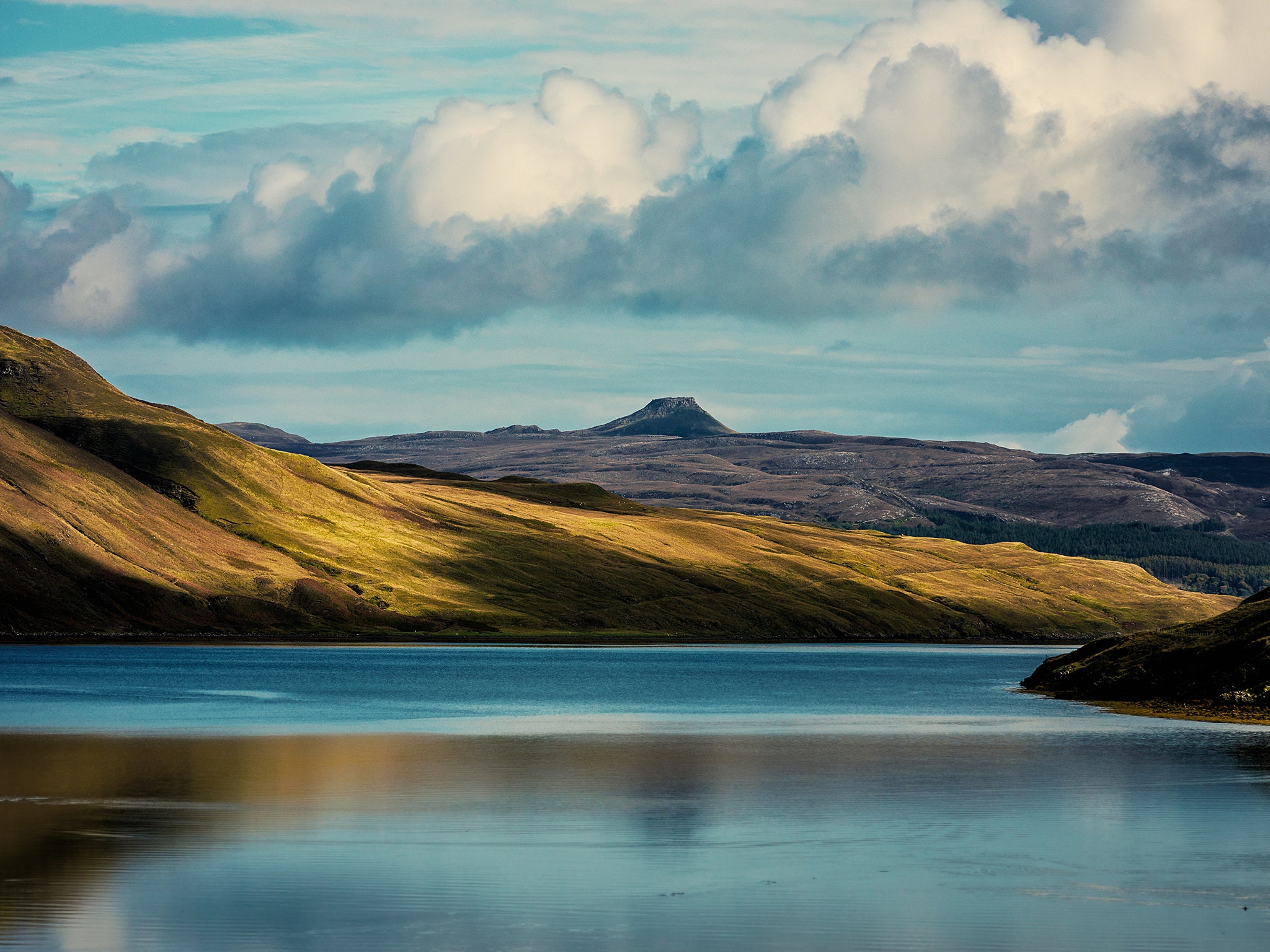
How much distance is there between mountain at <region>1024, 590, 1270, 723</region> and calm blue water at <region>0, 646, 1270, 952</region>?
6.91m

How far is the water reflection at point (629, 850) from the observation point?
27.1 m

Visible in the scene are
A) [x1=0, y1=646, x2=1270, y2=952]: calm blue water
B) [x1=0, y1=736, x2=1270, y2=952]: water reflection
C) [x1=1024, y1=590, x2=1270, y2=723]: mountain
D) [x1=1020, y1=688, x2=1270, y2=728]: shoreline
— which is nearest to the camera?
[x1=0, y1=736, x2=1270, y2=952]: water reflection

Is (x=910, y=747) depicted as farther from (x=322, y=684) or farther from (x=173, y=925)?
(x=322, y=684)

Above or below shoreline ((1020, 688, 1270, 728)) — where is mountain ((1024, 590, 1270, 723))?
above

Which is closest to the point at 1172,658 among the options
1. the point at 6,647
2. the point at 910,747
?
the point at 910,747

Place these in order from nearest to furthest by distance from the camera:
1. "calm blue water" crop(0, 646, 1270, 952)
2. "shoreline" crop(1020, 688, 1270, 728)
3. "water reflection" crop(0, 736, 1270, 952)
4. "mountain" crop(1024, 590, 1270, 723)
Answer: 1. "water reflection" crop(0, 736, 1270, 952)
2. "calm blue water" crop(0, 646, 1270, 952)
3. "shoreline" crop(1020, 688, 1270, 728)
4. "mountain" crop(1024, 590, 1270, 723)

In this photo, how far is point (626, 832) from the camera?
38.9 metres

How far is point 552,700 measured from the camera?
100m

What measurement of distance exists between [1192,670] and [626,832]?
194 feet

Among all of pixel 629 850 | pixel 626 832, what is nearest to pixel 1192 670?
pixel 626 832

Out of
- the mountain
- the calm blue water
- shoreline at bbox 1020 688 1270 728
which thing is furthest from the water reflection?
the mountain

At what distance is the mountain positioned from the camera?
260ft

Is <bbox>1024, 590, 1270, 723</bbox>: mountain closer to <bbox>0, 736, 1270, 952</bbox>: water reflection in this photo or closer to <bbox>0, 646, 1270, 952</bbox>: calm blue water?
<bbox>0, 646, 1270, 952</bbox>: calm blue water

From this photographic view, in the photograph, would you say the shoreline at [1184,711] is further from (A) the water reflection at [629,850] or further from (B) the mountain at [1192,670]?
(A) the water reflection at [629,850]
